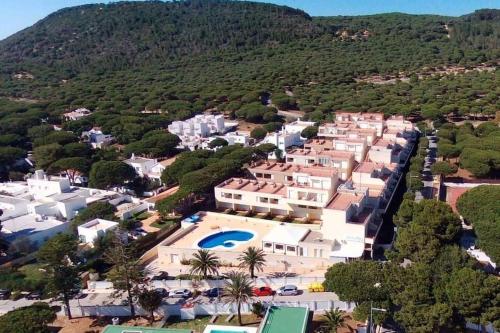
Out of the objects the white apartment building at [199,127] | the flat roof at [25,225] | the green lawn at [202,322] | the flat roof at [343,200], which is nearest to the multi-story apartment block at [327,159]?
the flat roof at [343,200]

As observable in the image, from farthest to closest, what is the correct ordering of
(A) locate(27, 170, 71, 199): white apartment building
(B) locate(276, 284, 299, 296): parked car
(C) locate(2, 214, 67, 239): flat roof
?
(A) locate(27, 170, 71, 199): white apartment building → (C) locate(2, 214, 67, 239): flat roof → (B) locate(276, 284, 299, 296): parked car

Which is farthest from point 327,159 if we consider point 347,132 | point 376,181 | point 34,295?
point 34,295

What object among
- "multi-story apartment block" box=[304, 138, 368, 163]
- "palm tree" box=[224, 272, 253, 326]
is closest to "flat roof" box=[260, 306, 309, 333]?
"palm tree" box=[224, 272, 253, 326]

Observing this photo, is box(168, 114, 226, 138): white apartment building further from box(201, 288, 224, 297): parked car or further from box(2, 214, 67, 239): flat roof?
box(201, 288, 224, 297): parked car

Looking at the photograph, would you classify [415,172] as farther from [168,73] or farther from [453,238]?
[168,73]

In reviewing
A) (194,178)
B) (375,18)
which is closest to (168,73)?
(194,178)

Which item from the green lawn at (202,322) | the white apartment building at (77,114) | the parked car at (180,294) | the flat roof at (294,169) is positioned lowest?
the green lawn at (202,322)

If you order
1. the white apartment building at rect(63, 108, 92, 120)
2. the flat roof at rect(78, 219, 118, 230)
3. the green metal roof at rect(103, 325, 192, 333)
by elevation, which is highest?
the white apartment building at rect(63, 108, 92, 120)

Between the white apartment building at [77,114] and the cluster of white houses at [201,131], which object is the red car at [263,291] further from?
the white apartment building at [77,114]
